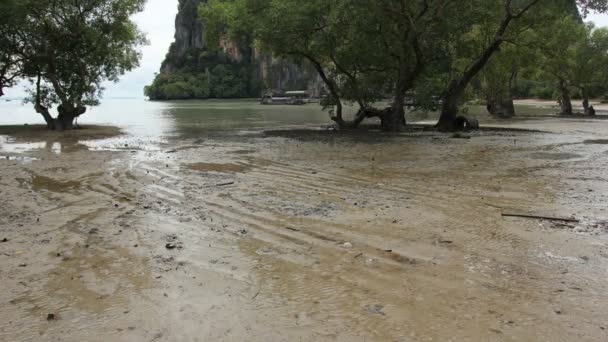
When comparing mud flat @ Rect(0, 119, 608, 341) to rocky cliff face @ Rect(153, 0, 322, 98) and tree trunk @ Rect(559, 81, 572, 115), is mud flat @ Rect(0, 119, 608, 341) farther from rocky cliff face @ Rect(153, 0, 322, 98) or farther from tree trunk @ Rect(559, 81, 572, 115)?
rocky cliff face @ Rect(153, 0, 322, 98)

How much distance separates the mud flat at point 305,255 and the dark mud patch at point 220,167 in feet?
1.91

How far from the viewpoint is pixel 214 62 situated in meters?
171

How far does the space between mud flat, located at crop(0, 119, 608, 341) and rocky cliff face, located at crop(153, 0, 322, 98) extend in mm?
118443

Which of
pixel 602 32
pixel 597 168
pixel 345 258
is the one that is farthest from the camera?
pixel 602 32

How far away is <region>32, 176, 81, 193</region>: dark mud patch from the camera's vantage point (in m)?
9.29

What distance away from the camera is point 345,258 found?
523cm

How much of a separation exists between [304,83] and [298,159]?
140887mm

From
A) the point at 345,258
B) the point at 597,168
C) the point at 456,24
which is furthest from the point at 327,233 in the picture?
the point at 456,24

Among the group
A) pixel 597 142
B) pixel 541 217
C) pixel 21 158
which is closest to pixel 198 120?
pixel 21 158

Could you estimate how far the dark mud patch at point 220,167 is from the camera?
A: 37.4ft

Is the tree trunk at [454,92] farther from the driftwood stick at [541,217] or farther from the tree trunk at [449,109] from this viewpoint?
the driftwood stick at [541,217]

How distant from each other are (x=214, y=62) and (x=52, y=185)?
→ 168 meters

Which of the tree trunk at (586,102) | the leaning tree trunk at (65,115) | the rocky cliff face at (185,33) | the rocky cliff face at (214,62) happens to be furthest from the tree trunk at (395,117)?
the rocky cliff face at (185,33)

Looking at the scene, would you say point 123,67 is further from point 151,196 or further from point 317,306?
point 317,306
